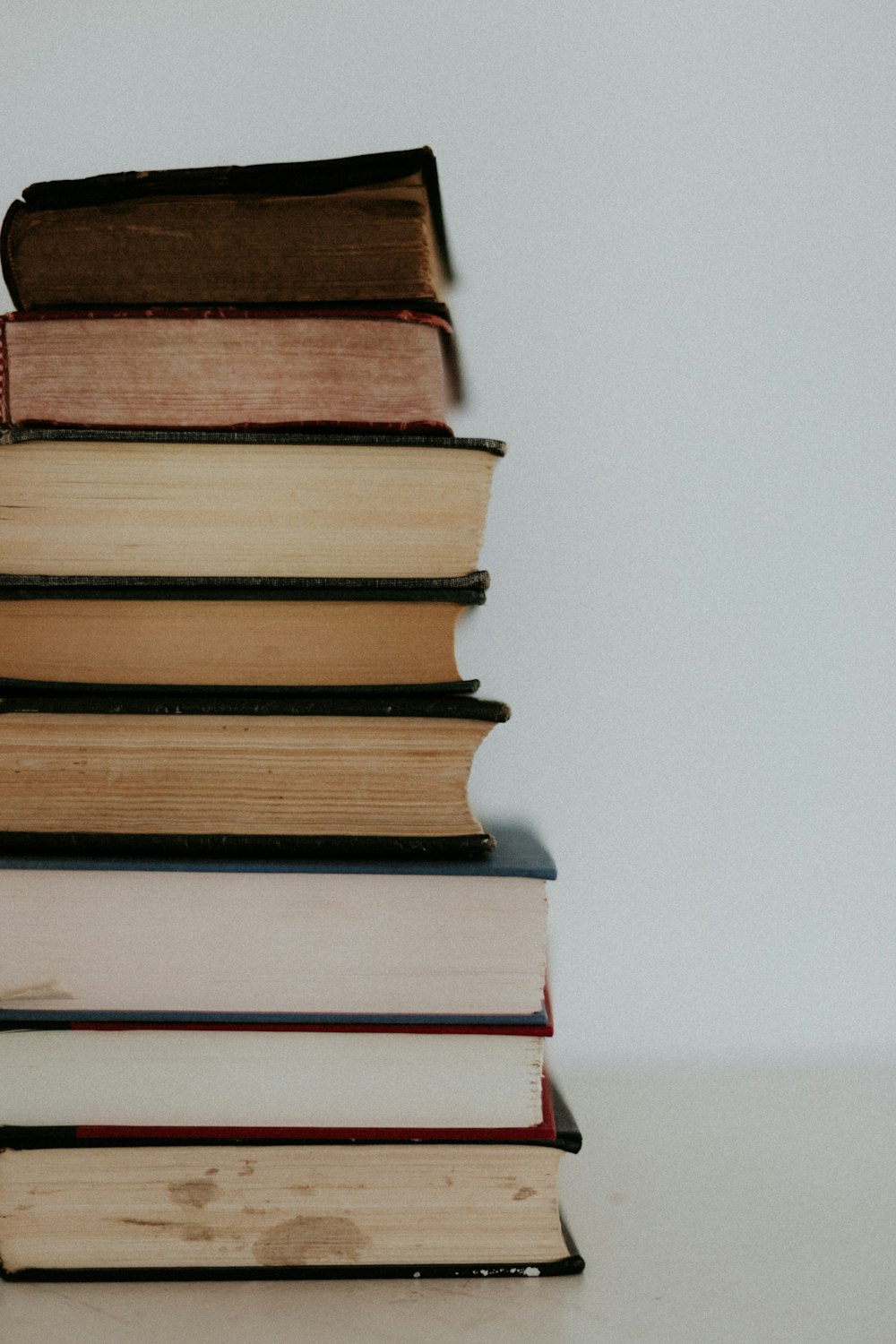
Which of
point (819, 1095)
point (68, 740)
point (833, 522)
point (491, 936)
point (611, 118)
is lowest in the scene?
point (819, 1095)

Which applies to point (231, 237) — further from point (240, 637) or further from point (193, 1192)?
point (193, 1192)

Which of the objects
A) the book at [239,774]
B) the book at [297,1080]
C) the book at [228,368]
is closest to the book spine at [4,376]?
the book at [228,368]

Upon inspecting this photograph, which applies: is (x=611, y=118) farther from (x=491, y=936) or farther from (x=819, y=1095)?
(x=819, y=1095)

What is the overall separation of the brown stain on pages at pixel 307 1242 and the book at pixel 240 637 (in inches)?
10.6

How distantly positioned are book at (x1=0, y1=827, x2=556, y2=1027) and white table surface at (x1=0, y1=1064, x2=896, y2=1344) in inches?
5.1

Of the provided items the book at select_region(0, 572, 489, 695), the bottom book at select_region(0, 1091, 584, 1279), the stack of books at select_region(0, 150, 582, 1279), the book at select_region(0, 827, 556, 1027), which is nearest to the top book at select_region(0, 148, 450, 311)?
the stack of books at select_region(0, 150, 582, 1279)

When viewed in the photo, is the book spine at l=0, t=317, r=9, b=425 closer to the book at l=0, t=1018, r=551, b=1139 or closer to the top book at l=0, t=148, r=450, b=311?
the top book at l=0, t=148, r=450, b=311

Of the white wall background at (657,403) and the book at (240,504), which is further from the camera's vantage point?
the white wall background at (657,403)

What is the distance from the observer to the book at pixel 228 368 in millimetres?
490

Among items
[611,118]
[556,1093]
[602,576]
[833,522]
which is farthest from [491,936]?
[611,118]

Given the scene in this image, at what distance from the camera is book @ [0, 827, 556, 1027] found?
0.48m

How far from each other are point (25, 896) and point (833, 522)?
1.89 ft

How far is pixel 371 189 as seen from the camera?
Answer: 0.49 metres

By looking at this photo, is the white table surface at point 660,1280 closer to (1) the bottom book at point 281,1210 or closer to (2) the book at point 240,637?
(1) the bottom book at point 281,1210
